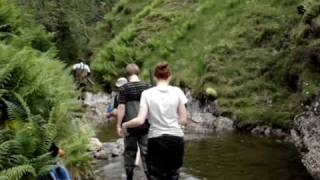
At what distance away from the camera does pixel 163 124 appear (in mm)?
7703

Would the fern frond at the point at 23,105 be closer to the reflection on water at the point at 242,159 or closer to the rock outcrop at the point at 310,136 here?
the reflection on water at the point at 242,159

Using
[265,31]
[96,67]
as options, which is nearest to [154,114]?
[265,31]

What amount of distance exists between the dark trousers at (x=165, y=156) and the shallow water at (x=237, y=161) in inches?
183

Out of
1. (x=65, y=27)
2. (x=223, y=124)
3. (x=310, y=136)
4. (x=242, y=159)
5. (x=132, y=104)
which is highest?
(x=65, y=27)

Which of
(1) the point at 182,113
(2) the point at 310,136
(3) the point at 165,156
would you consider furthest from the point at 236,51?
(3) the point at 165,156

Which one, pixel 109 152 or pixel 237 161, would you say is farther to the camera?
pixel 109 152

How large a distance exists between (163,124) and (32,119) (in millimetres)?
2034

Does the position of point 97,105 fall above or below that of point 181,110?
below

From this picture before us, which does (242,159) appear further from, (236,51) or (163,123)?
(236,51)

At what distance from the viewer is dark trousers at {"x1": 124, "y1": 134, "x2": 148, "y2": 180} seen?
9875 millimetres

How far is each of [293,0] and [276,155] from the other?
47.1ft

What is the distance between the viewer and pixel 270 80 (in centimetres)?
2327

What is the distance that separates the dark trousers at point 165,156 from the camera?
7.64 meters

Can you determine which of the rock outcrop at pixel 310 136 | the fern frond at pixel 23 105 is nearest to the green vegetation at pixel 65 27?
the rock outcrop at pixel 310 136
